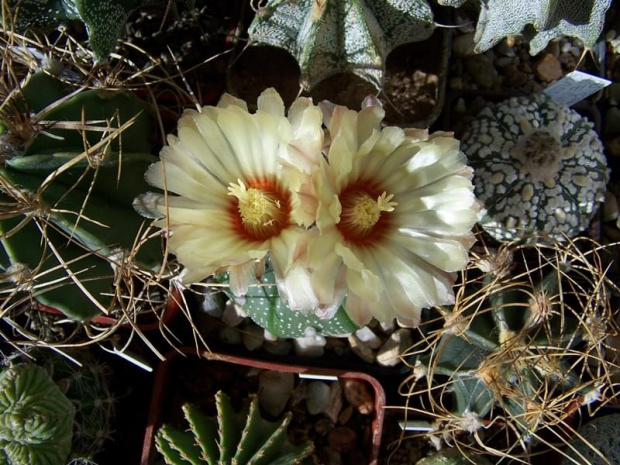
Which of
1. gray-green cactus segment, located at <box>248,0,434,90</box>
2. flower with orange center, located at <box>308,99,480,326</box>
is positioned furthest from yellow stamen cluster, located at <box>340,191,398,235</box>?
gray-green cactus segment, located at <box>248,0,434,90</box>

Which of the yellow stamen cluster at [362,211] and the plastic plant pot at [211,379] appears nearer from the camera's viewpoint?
the yellow stamen cluster at [362,211]

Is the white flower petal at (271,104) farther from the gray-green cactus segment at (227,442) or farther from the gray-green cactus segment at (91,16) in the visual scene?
the gray-green cactus segment at (227,442)

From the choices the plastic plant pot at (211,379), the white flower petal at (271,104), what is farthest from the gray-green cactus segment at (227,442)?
the white flower petal at (271,104)

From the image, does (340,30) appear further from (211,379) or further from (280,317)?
(211,379)

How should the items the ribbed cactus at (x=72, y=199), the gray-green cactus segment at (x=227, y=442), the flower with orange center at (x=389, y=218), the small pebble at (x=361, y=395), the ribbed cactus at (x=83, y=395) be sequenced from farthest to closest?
the small pebble at (x=361, y=395) < the ribbed cactus at (x=83, y=395) < the gray-green cactus segment at (x=227, y=442) < the ribbed cactus at (x=72, y=199) < the flower with orange center at (x=389, y=218)

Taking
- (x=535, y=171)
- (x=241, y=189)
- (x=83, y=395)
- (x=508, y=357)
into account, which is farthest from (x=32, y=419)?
(x=535, y=171)

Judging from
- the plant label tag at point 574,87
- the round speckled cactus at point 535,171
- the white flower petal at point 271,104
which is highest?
the white flower petal at point 271,104

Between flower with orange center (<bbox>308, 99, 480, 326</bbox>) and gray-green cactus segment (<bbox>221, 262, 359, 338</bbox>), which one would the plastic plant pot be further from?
flower with orange center (<bbox>308, 99, 480, 326</bbox>)

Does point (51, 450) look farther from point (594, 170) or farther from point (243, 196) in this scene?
point (594, 170)
